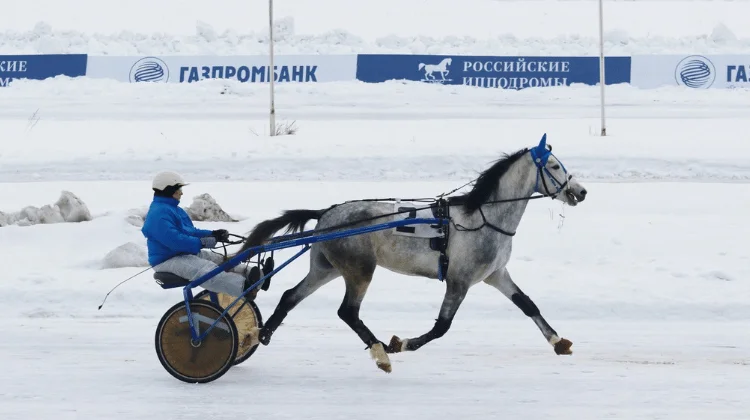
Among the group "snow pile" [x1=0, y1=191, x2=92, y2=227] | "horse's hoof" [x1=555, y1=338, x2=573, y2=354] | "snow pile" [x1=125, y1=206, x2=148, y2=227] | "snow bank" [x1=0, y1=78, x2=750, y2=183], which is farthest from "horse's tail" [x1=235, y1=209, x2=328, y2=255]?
"snow bank" [x1=0, y1=78, x2=750, y2=183]

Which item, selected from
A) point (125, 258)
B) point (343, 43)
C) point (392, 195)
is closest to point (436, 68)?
point (343, 43)

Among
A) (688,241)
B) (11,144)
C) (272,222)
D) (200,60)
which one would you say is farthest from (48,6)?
(272,222)

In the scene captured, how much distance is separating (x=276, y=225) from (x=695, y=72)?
22500 mm

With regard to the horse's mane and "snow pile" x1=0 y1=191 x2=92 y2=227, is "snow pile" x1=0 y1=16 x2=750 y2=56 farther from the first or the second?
the horse's mane

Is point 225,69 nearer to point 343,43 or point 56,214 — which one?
point 343,43

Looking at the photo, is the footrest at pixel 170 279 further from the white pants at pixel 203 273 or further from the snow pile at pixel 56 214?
the snow pile at pixel 56 214

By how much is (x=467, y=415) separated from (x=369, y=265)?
185 centimetres

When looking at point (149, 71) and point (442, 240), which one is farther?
point (149, 71)

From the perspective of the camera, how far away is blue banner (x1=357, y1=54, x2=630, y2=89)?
1155 inches

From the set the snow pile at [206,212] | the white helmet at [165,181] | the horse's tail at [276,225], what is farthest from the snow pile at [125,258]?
the white helmet at [165,181]

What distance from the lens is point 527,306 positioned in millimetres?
8602

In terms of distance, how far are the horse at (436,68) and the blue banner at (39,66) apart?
28.4ft

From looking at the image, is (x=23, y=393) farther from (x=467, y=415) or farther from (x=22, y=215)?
(x=22, y=215)

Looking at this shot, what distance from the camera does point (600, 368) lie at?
27.1 ft
